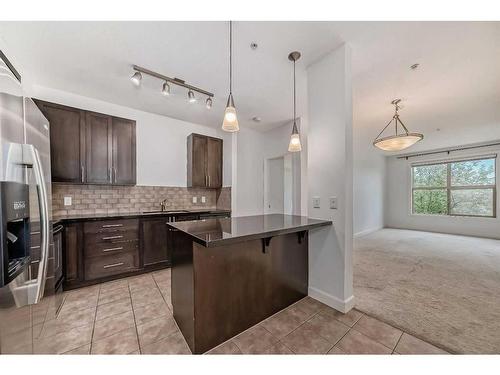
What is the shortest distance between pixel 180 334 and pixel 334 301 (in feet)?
5.08

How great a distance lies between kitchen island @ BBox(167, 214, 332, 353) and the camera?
147 cm

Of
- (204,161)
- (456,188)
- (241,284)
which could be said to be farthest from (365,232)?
(241,284)

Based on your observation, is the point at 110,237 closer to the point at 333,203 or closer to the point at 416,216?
the point at 333,203

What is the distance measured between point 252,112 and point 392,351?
3598 millimetres

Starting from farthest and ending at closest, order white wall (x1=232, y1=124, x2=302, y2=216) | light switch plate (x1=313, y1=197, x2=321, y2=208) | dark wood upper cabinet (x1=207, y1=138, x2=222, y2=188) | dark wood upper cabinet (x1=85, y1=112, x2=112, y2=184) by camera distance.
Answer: white wall (x1=232, y1=124, x2=302, y2=216)
dark wood upper cabinet (x1=207, y1=138, x2=222, y2=188)
dark wood upper cabinet (x1=85, y1=112, x2=112, y2=184)
light switch plate (x1=313, y1=197, x2=321, y2=208)

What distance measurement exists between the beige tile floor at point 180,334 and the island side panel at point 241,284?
10cm

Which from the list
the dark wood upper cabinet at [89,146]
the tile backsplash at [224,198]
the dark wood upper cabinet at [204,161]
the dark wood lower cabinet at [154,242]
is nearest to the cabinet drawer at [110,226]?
the dark wood lower cabinet at [154,242]

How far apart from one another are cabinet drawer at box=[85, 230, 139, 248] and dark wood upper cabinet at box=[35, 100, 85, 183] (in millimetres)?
829

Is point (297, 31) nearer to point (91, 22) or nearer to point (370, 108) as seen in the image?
point (91, 22)

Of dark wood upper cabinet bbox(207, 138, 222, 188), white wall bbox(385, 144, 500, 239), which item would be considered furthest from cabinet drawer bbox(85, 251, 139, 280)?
white wall bbox(385, 144, 500, 239)

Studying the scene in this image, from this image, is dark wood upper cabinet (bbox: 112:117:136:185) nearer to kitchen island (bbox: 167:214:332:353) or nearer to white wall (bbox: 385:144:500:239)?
kitchen island (bbox: 167:214:332:353)

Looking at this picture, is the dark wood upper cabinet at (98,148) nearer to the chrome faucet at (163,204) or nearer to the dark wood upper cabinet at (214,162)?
the chrome faucet at (163,204)

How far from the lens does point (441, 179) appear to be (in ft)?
20.3

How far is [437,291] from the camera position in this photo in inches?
95.0
